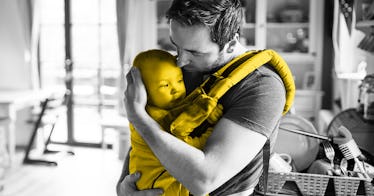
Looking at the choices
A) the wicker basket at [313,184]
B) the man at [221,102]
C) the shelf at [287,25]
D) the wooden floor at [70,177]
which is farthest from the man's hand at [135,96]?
the shelf at [287,25]

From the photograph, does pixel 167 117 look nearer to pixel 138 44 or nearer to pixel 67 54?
pixel 138 44

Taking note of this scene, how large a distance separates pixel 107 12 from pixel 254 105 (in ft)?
12.9

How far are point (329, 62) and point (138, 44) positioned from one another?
6.08 feet

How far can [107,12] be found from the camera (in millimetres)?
4492

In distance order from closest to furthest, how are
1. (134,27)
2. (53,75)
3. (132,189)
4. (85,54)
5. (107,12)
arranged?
1. (132,189)
2. (134,27)
3. (107,12)
4. (85,54)
5. (53,75)

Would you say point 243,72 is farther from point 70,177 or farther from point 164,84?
point 70,177

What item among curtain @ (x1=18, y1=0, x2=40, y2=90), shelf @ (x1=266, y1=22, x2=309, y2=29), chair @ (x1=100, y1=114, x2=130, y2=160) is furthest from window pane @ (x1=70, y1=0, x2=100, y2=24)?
shelf @ (x1=266, y1=22, x2=309, y2=29)

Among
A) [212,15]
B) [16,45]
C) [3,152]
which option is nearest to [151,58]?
[212,15]

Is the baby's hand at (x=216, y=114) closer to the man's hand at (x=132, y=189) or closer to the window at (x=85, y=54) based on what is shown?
the man's hand at (x=132, y=189)

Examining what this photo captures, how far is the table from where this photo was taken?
144 inches

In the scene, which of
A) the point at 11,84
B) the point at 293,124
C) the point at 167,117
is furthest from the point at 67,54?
the point at 167,117

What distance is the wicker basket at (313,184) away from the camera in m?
1.18

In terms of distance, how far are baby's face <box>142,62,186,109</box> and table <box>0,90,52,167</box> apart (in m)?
3.12

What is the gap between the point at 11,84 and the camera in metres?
4.46
